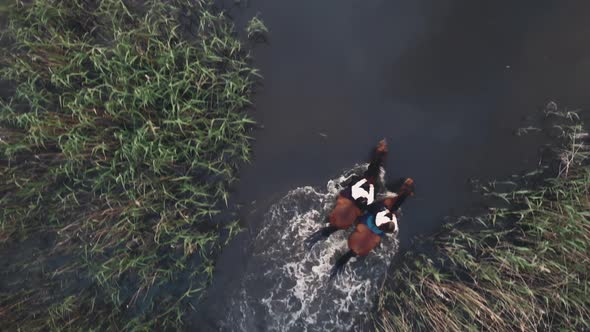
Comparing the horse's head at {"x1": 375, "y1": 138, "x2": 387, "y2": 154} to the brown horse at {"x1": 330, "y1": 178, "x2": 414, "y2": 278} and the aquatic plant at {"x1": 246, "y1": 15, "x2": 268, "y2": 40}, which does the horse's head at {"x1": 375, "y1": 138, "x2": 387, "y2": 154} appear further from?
the aquatic plant at {"x1": 246, "y1": 15, "x2": 268, "y2": 40}

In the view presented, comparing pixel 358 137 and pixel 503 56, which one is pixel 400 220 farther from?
pixel 503 56

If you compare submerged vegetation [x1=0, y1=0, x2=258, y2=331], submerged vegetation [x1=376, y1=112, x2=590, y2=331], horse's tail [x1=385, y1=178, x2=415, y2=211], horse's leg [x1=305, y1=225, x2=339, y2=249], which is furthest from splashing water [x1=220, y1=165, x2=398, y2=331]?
submerged vegetation [x1=0, y1=0, x2=258, y2=331]

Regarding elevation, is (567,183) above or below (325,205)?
above

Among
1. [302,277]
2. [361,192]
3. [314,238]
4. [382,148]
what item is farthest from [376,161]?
[302,277]

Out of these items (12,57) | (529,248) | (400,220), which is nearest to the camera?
(529,248)

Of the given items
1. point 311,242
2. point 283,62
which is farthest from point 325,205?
point 283,62

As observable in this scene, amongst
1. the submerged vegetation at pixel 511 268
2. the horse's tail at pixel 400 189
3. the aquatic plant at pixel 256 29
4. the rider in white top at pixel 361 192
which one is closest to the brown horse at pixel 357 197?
the rider in white top at pixel 361 192

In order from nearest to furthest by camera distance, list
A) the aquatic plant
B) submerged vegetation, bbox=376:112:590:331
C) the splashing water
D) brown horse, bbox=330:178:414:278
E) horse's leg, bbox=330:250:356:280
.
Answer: submerged vegetation, bbox=376:112:590:331
brown horse, bbox=330:178:414:278
horse's leg, bbox=330:250:356:280
the aquatic plant
the splashing water
